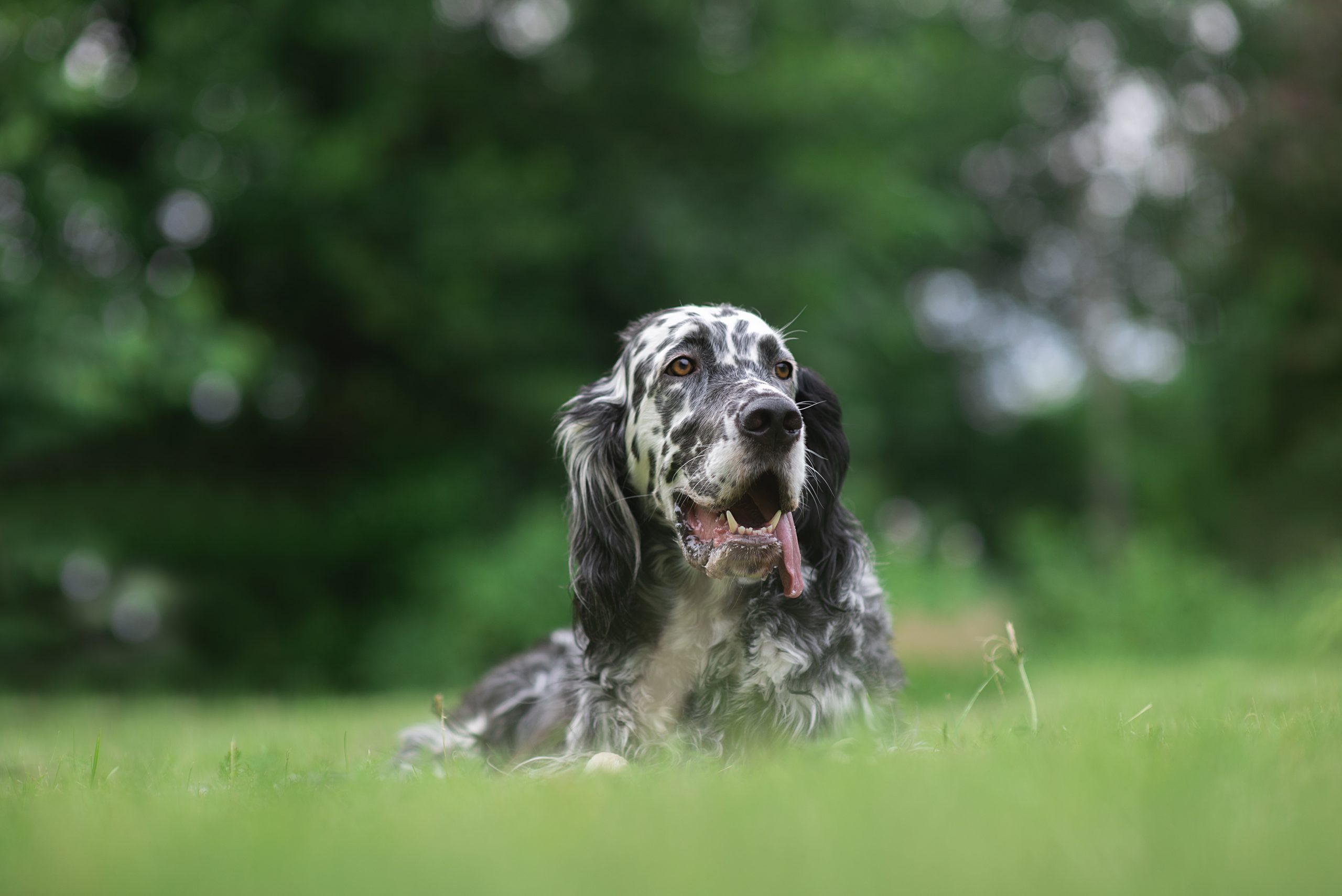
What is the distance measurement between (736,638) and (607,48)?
9.44 m

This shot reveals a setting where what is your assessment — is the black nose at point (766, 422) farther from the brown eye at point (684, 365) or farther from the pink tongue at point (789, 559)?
the brown eye at point (684, 365)

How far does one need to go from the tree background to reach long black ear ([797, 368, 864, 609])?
6029 mm

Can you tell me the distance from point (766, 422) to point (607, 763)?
0.98 m

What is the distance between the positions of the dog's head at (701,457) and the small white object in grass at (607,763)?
0.53 metres

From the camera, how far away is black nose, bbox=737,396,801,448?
117 inches

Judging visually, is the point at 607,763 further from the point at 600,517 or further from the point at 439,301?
the point at 439,301

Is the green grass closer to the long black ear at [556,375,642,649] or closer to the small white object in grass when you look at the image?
the small white object in grass

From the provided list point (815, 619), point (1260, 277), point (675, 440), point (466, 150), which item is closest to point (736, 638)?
point (815, 619)

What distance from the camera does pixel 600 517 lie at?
11.4 feet

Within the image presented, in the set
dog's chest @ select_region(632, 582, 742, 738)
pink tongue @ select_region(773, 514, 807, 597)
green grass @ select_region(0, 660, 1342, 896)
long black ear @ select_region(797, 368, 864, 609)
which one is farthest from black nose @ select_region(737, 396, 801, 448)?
green grass @ select_region(0, 660, 1342, 896)

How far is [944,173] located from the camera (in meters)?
21.2

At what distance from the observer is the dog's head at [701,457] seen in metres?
3.00

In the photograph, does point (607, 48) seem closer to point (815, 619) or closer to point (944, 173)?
→ point (815, 619)

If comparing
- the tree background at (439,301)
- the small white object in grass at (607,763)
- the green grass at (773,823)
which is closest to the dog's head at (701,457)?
the small white object in grass at (607,763)
